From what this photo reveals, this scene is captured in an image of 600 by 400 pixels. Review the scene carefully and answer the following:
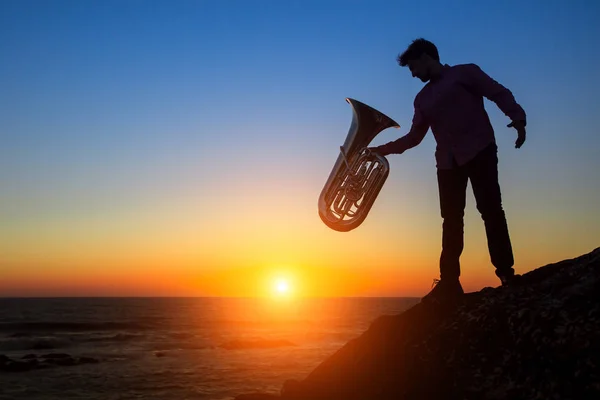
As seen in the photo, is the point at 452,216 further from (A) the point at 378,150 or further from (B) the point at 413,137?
(A) the point at 378,150

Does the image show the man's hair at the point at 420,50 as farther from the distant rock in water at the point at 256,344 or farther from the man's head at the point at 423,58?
the distant rock in water at the point at 256,344

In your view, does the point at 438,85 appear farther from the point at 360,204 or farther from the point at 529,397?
the point at 529,397

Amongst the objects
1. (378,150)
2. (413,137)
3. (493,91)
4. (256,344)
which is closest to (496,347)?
(493,91)

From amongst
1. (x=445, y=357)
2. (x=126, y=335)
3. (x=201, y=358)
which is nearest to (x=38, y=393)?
(x=201, y=358)

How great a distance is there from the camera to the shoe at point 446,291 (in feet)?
16.9

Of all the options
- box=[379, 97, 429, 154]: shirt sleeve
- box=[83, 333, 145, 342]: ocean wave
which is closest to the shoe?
box=[379, 97, 429, 154]: shirt sleeve

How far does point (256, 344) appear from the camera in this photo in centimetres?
4003

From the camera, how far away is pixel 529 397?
355cm

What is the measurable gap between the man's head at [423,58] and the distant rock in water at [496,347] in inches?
80.7

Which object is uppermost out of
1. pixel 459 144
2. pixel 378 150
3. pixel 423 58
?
pixel 423 58

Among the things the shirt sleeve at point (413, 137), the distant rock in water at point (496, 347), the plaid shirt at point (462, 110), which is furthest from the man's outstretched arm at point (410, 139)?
the distant rock in water at point (496, 347)

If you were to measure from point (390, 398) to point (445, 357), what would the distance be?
628 millimetres

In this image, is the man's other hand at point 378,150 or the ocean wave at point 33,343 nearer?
the man's other hand at point 378,150

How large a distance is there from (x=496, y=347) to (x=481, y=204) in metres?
1.37
